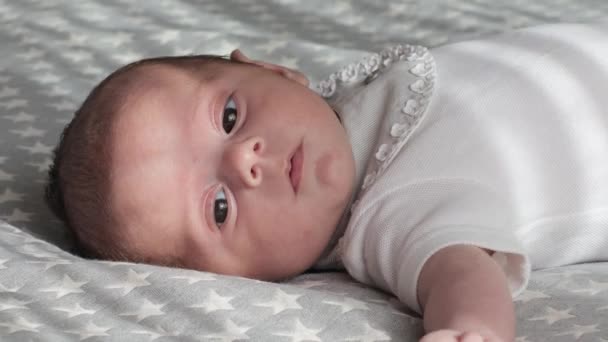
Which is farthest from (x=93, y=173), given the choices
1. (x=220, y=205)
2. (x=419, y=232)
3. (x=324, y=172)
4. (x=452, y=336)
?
(x=452, y=336)

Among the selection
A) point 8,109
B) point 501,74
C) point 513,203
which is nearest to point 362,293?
point 513,203

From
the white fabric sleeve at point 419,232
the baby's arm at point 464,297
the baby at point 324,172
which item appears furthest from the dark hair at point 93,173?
the baby's arm at point 464,297

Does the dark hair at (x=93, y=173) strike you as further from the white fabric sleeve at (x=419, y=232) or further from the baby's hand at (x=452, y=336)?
the baby's hand at (x=452, y=336)

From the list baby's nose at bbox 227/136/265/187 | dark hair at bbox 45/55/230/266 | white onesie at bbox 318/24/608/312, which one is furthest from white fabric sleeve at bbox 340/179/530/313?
dark hair at bbox 45/55/230/266

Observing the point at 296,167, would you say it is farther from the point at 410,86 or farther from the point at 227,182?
the point at 410,86

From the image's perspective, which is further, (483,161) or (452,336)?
(483,161)

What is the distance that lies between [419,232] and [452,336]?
0.70ft

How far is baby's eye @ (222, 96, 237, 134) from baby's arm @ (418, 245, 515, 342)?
31cm

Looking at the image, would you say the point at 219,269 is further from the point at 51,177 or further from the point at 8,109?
the point at 8,109

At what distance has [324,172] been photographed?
1236mm

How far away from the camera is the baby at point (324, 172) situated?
3.95ft

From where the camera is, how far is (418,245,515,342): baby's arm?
3.16 feet

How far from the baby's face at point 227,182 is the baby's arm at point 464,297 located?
0.64 ft

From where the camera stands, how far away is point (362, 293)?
1.21 m
